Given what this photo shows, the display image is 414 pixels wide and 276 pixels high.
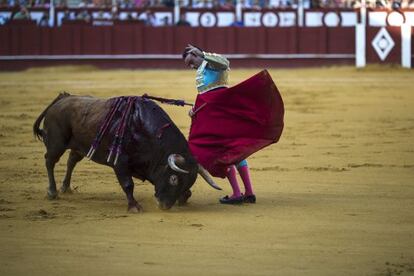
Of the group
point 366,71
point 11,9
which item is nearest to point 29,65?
point 11,9

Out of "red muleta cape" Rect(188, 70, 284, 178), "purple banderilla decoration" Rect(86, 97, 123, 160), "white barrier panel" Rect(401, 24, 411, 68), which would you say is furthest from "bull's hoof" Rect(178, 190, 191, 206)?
"white barrier panel" Rect(401, 24, 411, 68)

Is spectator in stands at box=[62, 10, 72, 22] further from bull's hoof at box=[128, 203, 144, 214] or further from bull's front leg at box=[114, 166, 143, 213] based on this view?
bull's hoof at box=[128, 203, 144, 214]

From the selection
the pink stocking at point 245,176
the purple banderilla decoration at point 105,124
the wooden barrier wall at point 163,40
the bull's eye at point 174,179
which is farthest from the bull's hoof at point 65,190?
the wooden barrier wall at point 163,40

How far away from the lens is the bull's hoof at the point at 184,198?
23.3 feet

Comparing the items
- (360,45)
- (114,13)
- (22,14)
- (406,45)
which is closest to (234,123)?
(406,45)

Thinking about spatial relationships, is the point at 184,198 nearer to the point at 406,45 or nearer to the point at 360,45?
the point at 406,45

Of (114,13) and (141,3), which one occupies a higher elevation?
(141,3)

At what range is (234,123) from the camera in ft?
23.9

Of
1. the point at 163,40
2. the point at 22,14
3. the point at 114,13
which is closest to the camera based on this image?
the point at 163,40

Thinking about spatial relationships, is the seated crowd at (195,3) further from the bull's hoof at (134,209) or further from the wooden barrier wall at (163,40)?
the bull's hoof at (134,209)

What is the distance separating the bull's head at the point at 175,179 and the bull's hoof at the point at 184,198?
84 mm

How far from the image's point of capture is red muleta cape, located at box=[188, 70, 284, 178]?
721 centimetres

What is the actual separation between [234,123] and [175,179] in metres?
0.70

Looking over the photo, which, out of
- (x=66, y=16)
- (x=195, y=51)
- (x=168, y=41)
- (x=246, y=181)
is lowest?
(x=246, y=181)
